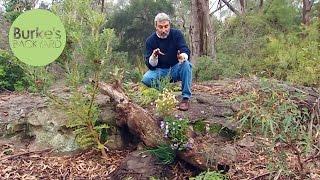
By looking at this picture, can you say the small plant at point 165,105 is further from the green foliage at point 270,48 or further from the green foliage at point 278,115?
the green foliage at point 270,48

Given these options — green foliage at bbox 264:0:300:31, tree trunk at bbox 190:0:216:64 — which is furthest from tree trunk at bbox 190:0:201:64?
green foliage at bbox 264:0:300:31

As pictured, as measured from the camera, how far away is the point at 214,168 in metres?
3.53

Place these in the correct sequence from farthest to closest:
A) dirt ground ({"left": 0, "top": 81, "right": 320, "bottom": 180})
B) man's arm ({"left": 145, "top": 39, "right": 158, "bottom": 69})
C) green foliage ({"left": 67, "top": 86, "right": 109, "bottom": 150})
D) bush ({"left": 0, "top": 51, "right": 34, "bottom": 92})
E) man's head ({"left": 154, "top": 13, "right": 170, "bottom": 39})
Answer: bush ({"left": 0, "top": 51, "right": 34, "bottom": 92}) < man's arm ({"left": 145, "top": 39, "right": 158, "bottom": 69}) < man's head ({"left": 154, "top": 13, "right": 170, "bottom": 39}) < green foliage ({"left": 67, "top": 86, "right": 109, "bottom": 150}) < dirt ground ({"left": 0, "top": 81, "right": 320, "bottom": 180})

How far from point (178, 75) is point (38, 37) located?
161 centimetres

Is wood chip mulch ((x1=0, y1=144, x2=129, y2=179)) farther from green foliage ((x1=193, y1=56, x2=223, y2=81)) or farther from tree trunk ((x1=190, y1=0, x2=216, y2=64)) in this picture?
tree trunk ((x1=190, y1=0, x2=216, y2=64))

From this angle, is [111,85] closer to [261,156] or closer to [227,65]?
[261,156]

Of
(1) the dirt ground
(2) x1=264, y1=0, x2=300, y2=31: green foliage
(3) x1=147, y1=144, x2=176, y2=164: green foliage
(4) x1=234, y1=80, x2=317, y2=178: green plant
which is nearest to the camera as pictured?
(4) x1=234, y1=80, x2=317, y2=178: green plant

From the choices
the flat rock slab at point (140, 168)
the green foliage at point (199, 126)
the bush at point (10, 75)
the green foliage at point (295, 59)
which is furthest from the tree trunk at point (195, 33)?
the flat rock slab at point (140, 168)

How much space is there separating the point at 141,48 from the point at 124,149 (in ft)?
33.3

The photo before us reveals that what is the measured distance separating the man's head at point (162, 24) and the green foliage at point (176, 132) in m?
1.26

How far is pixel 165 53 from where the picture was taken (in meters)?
4.83

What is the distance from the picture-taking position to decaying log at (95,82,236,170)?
3568 millimetres

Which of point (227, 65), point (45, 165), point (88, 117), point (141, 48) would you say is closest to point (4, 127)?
point (45, 165)

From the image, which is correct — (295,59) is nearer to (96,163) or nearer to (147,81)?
(147,81)
